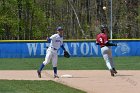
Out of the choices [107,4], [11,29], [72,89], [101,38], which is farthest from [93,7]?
[72,89]

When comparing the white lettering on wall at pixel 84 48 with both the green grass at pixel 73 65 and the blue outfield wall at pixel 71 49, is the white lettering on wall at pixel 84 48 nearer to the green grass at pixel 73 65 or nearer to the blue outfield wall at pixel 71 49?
the blue outfield wall at pixel 71 49

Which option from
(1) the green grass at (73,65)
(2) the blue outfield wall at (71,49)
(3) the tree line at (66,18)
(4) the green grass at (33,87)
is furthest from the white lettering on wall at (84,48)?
(3) the tree line at (66,18)

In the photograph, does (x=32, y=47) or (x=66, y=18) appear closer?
(x=32, y=47)

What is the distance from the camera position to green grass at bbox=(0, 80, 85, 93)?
41.7 ft

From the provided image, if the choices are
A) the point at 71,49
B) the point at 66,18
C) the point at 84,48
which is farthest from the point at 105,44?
the point at 66,18

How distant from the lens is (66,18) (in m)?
75.9

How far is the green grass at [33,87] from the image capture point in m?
12.7

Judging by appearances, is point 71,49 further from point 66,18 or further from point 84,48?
point 66,18

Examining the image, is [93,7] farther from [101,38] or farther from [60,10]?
[101,38]

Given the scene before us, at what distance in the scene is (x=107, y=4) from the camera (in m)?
72.2

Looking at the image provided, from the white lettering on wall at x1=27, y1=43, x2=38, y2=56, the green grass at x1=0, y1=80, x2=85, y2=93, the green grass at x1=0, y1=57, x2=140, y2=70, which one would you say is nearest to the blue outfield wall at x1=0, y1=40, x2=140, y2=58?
the white lettering on wall at x1=27, y1=43, x2=38, y2=56

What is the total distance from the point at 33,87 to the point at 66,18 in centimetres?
6253

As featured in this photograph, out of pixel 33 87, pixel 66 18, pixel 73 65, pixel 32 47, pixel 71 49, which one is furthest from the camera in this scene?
pixel 66 18

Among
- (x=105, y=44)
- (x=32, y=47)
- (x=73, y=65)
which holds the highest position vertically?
(x=105, y=44)
